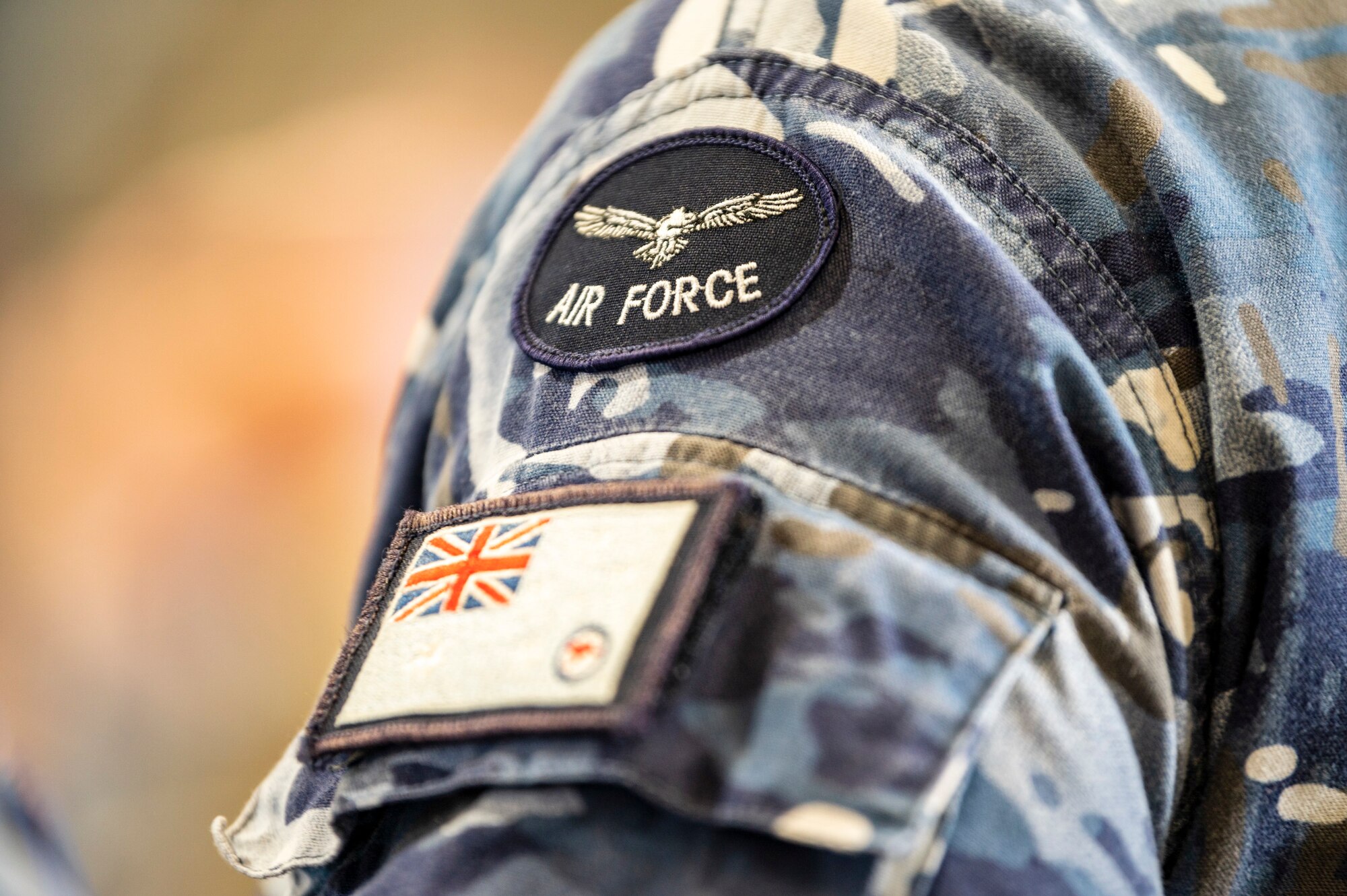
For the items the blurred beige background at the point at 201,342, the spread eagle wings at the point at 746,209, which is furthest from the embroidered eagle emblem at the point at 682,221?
the blurred beige background at the point at 201,342

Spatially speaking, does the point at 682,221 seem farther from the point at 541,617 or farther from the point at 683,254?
the point at 541,617

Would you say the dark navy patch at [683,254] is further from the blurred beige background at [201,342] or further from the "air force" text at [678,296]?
the blurred beige background at [201,342]

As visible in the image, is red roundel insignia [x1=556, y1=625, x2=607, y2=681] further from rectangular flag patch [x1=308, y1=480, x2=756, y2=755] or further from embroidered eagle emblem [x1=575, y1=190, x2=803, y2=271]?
embroidered eagle emblem [x1=575, y1=190, x2=803, y2=271]

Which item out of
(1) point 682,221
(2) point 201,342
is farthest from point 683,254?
(2) point 201,342

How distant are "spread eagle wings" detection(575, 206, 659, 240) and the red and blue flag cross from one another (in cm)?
14

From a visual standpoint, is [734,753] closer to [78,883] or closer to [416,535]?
[416,535]

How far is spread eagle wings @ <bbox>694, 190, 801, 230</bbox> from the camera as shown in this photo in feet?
1.31

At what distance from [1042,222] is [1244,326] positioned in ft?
0.30

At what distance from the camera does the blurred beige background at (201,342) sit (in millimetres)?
1625

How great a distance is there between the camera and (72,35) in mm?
1992

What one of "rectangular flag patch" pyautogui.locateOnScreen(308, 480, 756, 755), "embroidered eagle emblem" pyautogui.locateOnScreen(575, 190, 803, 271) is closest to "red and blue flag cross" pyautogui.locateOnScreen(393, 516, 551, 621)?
"rectangular flag patch" pyautogui.locateOnScreen(308, 480, 756, 755)

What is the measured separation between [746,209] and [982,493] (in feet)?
0.50

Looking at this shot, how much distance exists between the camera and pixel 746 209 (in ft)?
1.32

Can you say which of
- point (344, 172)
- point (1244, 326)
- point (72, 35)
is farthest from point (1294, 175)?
point (72, 35)
